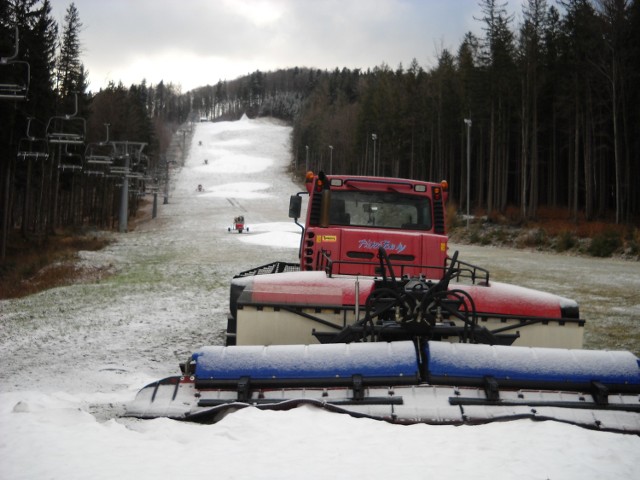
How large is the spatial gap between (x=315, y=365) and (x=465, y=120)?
41.2 metres

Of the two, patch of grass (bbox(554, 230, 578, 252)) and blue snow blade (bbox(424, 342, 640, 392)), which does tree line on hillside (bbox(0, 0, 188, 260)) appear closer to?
blue snow blade (bbox(424, 342, 640, 392))

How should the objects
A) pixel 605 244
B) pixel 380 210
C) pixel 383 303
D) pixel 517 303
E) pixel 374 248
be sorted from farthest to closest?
pixel 605 244 → pixel 380 210 → pixel 374 248 → pixel 517 303 → pixel 383 303

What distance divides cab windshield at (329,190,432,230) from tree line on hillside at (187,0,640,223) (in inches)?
1250

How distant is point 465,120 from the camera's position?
43.4m

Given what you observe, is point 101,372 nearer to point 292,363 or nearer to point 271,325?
point 271,325

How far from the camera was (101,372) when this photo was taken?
773 centimetres

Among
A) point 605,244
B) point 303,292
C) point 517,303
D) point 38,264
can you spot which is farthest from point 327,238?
point 605,244

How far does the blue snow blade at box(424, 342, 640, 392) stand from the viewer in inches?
194

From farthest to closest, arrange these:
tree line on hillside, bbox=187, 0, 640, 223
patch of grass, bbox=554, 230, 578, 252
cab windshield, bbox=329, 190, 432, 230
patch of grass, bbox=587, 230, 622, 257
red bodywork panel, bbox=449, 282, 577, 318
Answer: tree line on hillside, bbox=187, 0, 640, 223 < patch of grass, bbox=554, 230, 578, 252 < patch of grass, bbox=587, 230, 622, 257 < cab windshield, bbox=329, 190, 432, 230 < red bodywork panel, bbox=449, 282, 577, 318

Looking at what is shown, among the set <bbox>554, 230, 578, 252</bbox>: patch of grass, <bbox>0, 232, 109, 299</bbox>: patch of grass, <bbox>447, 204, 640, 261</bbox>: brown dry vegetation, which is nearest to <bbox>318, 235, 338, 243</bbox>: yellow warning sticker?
<bbox>0, 232, 109, 299</bbox>: patch of grass

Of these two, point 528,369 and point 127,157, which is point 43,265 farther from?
point 528,369

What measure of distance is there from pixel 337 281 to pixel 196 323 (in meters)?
5.92

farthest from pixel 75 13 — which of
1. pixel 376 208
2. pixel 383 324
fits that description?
pixel 383 324

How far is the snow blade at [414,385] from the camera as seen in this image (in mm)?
4703
